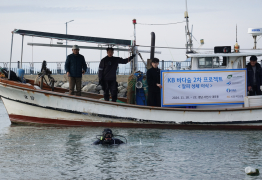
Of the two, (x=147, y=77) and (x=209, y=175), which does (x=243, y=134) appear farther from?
(x=209, y=175)

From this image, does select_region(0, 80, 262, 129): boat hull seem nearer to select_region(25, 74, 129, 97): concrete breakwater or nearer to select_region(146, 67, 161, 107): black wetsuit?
select_region(146, 67, 161, 107): black wetsuit

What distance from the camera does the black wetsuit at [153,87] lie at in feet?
43.3

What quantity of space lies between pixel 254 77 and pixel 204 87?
1588mm

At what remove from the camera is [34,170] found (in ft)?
26.8

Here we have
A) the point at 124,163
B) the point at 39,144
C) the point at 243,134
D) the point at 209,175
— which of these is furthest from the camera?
the point at 243,134

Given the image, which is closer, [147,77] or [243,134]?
[243,134]

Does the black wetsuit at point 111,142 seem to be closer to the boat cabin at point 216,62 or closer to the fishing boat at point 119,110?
the fishing boat at point 119,110

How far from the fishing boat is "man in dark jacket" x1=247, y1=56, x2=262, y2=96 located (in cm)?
35

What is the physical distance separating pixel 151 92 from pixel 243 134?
308 centimetres

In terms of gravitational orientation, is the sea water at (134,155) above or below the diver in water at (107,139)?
below

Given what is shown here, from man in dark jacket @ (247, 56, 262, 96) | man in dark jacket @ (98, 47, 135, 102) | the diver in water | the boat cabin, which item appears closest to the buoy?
the diver in water

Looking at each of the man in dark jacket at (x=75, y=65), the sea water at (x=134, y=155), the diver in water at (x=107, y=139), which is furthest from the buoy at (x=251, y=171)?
the man in dark jacket at (x=75, y=65)

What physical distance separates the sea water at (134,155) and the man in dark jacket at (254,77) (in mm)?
1561

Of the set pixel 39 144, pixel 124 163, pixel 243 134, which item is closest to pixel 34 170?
pixel 124 163
